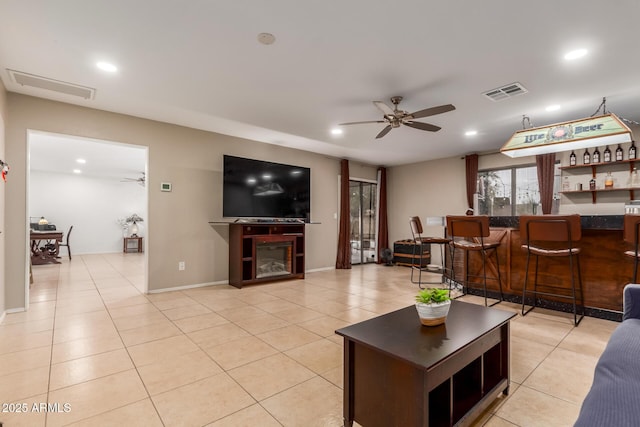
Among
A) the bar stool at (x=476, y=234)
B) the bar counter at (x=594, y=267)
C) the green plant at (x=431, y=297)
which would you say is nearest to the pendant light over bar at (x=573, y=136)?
the bar counter at (x=594, y=267)

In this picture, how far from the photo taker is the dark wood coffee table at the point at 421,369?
1308 millimetres

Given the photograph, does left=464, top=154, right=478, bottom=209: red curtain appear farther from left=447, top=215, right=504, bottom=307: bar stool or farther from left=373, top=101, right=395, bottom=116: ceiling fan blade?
left=373, top=101, right=395, bottom=116: ceiling fan blade

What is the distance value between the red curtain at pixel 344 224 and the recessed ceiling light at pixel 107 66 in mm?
4747

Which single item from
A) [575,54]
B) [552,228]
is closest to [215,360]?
[552,228]

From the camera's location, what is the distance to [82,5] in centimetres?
206

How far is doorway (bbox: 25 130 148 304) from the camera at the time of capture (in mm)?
7875

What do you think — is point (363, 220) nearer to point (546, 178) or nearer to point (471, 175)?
point (471, 175)

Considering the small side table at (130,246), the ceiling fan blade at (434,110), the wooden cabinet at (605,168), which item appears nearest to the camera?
the ceiling fan blade at (434,110)

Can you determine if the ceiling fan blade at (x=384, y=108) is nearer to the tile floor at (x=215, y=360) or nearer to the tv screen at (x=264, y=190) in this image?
the tile floor at (x=215, y=360)

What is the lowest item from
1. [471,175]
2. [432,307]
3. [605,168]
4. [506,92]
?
[432,307]

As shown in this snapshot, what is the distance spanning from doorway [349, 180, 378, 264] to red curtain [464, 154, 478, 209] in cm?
228

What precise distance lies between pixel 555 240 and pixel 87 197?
461 inches

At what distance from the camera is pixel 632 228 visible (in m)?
2.74

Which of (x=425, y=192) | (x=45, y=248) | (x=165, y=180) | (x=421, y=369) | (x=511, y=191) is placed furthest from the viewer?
(x=45, y=248)
